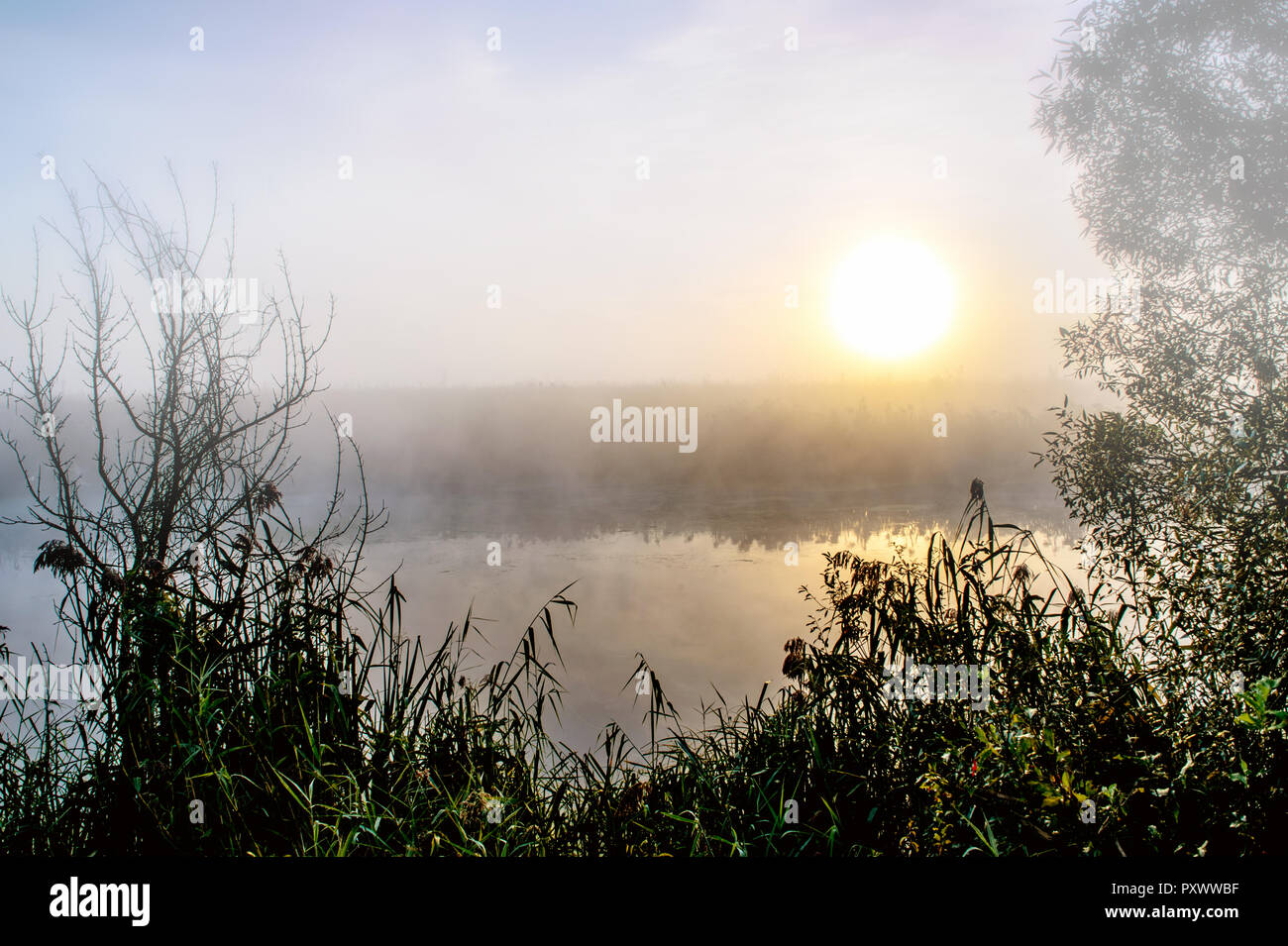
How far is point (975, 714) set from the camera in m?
2.12

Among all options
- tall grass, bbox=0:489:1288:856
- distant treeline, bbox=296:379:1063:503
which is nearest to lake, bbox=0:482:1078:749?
distant treeline, bbox=296:379:1063:503

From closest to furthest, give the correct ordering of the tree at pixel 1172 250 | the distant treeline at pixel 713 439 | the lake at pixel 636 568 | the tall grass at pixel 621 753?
the tall grass at pixel 621 753
the tree at pixel 1172 250
the lake at pixel 636 568
the distant treeline at pixel 713 439

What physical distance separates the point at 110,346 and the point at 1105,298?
187 inches

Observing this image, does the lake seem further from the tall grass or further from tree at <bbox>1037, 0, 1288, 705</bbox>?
the tall grass

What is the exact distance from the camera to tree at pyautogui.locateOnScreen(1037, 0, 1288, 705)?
3.45 metres

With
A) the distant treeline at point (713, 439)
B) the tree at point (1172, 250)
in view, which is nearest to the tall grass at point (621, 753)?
the tree at point (1172, 250)

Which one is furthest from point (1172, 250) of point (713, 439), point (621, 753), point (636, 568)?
point (621, 753)

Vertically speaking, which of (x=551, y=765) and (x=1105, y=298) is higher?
(x=1105, y=298)

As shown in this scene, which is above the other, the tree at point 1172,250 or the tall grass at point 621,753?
the tree at point 1172,250

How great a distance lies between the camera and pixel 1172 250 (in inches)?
154

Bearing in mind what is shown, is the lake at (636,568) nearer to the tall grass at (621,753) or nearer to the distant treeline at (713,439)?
the distant treeline at (713,439)

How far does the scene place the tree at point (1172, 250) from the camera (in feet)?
11.3
